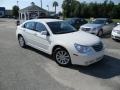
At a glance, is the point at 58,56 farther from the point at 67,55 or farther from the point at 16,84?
the point at 16,84

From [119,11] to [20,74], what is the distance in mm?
49717

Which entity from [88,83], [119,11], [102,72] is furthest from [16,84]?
[119,11]

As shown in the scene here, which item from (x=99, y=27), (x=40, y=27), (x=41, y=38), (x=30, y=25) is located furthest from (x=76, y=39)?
(x=99, y=27)

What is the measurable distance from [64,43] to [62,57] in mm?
539

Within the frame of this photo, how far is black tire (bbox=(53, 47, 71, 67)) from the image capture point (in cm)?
653

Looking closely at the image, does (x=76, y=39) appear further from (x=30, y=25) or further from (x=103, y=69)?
(x=30, y=25)

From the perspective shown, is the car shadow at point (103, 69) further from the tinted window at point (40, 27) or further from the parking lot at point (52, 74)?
the tinted window at point (40, 27)

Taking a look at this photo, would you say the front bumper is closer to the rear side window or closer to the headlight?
the headlight

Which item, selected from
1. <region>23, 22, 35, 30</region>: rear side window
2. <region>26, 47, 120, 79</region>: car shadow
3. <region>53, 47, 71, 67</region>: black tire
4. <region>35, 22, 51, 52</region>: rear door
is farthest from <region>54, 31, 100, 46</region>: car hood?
<region>23, 22, 35, 30</region>: rear side window

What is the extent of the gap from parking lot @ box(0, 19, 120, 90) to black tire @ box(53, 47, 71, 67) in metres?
0.18

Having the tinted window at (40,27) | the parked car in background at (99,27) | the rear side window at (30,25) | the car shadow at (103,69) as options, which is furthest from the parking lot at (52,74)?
the parked car in background at (99,27)

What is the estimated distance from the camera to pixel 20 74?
5957 millimetres

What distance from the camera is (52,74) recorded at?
6.00 m

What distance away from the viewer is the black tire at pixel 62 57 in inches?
257
